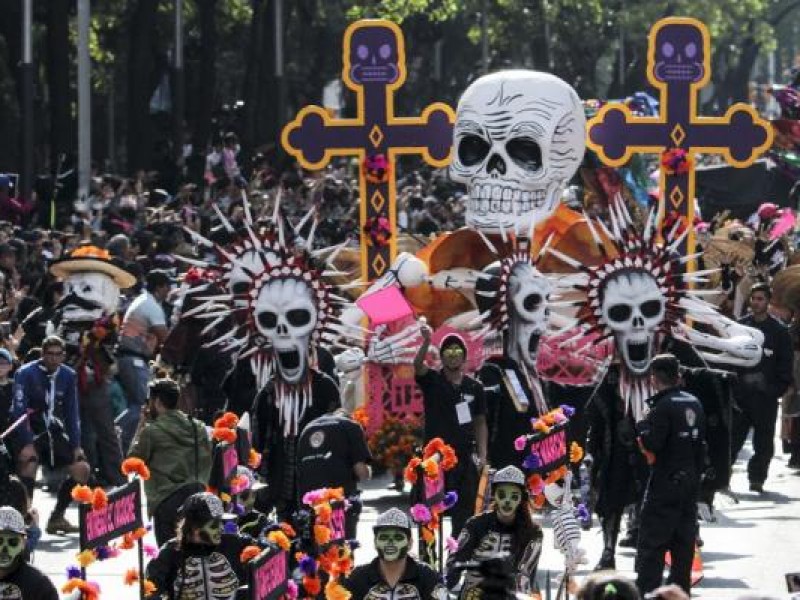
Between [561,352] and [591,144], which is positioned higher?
[591,144]

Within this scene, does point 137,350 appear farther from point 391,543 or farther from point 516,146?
point 391,543

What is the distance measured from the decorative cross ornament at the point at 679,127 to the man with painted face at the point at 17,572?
10.2 m

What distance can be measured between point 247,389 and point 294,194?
15.7 m

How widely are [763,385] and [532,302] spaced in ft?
11.3

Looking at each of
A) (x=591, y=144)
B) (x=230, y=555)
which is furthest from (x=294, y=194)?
(x=230, y=555)

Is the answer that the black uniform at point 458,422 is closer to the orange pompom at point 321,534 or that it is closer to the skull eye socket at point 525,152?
the orange pompom at point 321,534

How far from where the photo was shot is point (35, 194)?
117 feet

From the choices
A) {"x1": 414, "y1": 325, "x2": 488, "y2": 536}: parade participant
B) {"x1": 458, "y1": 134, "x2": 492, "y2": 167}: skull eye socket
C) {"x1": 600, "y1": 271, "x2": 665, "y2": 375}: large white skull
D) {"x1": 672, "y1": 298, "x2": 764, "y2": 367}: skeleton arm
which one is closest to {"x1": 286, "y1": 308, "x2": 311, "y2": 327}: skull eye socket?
{"x1": 414, "y1": 325, "x2": 488, "y2": 536}: parade participant

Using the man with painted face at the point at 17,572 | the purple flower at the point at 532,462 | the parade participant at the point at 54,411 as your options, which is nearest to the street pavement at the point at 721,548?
the parade participant at the point at 54,411

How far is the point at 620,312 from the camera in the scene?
1812cm

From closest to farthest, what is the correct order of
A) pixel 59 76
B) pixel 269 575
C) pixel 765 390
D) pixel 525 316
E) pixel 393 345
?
pixel 269 575 < pixel 525 316 < pixel 393 345 < pixel 765 390 < pixel 59 76

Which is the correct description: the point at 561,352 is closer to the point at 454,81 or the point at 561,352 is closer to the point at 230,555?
the point at 230,555

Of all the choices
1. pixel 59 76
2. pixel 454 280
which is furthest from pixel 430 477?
pixel 59 76

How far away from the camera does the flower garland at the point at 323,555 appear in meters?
13.1
